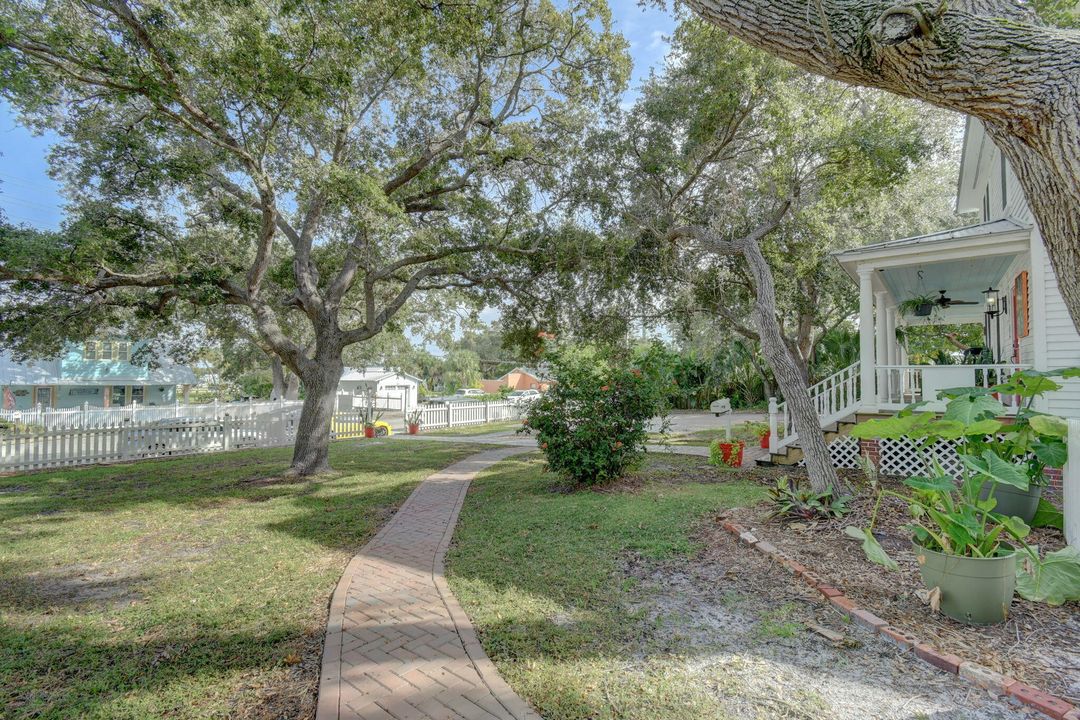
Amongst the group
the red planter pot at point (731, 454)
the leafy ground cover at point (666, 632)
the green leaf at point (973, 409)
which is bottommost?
the leafy ground cover at point (666, 632)

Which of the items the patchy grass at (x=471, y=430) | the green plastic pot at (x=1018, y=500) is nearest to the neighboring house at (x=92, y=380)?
the patchy grass at (x=471, y=430)

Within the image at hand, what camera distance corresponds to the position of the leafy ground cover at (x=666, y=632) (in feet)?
8.48

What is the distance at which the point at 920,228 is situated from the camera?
15656mm

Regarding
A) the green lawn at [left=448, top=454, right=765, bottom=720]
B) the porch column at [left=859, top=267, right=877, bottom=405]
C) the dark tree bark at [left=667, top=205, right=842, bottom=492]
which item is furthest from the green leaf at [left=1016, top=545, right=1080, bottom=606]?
the porch column at [left=859, top=267, right=877, bottom=405]

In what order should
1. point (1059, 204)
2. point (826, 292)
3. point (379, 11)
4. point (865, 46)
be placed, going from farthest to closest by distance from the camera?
1. point (826, 292)
2. point (379, 11)
3. point (865, 46)
4. point (1059, 204)

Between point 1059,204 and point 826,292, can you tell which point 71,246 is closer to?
point 1059,204

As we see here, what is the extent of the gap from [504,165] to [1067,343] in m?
9.16

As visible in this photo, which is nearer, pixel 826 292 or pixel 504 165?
pixel 504 165

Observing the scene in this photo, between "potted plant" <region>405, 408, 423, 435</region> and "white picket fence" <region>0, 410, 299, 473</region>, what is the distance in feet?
12.8

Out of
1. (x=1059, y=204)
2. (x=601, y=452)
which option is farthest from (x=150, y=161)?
(x=1059, y=204)

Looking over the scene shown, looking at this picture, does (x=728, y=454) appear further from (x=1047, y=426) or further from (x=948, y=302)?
(x=1047, y=426)

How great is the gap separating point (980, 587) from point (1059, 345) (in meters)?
6.45

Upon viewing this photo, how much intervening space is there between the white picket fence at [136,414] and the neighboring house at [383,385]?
25.9ft

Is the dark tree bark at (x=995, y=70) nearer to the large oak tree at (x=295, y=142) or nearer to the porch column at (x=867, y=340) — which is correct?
the large oak tree at (x=295, y=142)
